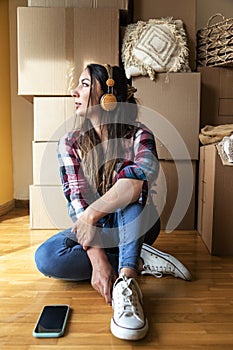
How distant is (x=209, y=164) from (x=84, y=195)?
2.24 feet

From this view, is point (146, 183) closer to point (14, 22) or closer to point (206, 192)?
point (206, 192)

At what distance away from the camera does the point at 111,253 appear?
3.72ft

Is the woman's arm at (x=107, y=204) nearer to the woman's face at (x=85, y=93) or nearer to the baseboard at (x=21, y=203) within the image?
the woman's face at (x=85, y=93)

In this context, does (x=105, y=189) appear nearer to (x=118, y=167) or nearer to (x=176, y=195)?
(x=118, y=167)

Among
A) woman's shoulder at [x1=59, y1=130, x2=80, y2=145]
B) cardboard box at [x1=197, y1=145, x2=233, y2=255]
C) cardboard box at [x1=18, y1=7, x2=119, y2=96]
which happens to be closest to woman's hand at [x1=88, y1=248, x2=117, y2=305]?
woman's shoulder at [x1=59, y1=130, x2=80, y2=145]

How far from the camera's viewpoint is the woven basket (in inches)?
68.5

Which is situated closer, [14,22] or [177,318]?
[177,318]

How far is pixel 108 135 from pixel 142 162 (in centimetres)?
15

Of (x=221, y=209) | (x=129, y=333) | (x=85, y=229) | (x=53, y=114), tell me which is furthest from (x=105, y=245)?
(x=53, y=114)

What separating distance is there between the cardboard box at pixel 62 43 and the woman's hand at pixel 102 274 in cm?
99

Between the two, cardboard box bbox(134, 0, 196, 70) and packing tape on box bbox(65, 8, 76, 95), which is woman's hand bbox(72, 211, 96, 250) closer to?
packing tape on box bbox(65, 8, 76, 95)

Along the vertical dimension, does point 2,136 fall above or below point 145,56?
below

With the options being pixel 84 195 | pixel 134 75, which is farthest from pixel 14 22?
pixel 84 195

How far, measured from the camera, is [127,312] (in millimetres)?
855
